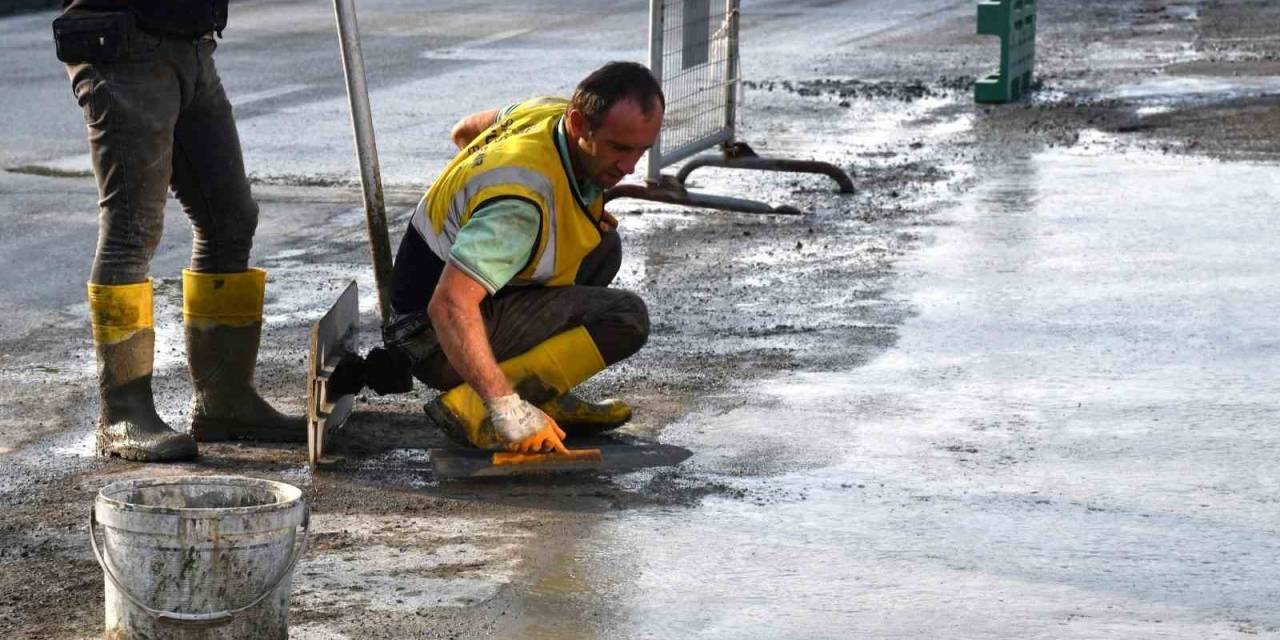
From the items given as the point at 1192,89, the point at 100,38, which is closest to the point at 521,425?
the point at 100,38

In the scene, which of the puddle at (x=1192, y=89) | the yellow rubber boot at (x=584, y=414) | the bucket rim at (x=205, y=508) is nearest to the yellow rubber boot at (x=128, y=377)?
the yellow rubber boot at (x=584, y=414)

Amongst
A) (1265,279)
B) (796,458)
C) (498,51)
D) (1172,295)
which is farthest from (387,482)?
(498,51)

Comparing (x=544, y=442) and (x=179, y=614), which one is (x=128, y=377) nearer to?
(x=544, y=442)

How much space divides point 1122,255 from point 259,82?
26.0ft

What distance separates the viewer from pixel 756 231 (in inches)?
344

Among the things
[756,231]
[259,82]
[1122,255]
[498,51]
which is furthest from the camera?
[498,51]

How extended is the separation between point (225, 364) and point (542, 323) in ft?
2.98

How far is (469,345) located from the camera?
470cm

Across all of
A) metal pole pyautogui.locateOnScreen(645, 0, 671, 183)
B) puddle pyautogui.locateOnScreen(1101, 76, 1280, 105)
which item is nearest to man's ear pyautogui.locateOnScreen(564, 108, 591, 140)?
metal pole pyautogui.locateOnScreen(645, 0, 671, 183)

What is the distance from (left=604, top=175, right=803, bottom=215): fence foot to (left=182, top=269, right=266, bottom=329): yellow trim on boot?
3782 mm

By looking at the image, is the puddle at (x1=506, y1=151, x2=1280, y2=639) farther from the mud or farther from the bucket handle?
the bucket handle

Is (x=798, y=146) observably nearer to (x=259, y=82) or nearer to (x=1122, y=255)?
(x=1122, y=255)

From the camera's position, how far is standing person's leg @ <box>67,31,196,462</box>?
496cm

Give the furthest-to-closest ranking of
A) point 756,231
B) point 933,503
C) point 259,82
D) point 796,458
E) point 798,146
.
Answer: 1. point 259,82
2. point 798,146
3. point 756,231
4. point 796,458
5. point 933,503
